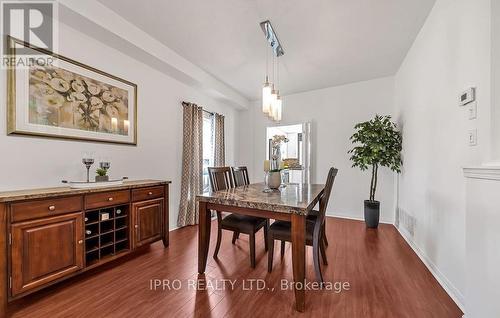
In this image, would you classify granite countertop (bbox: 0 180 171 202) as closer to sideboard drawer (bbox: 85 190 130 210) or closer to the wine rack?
sideboard drawer (bbox: 85 190 130 210)

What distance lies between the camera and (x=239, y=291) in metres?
1.75

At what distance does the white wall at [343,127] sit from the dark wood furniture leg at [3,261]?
165 inches

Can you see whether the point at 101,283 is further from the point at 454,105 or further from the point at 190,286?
the point at 454,105

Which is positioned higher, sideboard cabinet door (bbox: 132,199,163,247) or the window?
the window

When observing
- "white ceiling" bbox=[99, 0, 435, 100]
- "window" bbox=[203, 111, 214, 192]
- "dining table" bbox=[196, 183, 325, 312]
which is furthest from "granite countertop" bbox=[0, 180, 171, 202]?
"window" bbox=[203, 111, 214, 192]

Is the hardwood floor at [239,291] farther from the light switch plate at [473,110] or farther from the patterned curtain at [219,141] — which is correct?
the patterned curtain at [219,141]

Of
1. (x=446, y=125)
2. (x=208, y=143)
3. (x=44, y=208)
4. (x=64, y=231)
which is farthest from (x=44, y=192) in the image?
(x=446, y=125)

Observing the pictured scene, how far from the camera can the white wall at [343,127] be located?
12.6 feet

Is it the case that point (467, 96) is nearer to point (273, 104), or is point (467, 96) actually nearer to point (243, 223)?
point (273, 104)

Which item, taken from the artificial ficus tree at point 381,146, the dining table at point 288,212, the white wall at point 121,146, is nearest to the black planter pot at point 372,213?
the artificial ficus tree at point 381,146

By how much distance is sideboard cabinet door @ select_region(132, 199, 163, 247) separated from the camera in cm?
231

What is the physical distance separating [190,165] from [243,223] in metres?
1.77

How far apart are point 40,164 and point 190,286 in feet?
5.91

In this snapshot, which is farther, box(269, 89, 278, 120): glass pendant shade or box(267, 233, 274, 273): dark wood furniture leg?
box(269, 89, 278, 120): glass pendant shade
